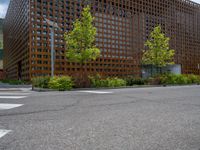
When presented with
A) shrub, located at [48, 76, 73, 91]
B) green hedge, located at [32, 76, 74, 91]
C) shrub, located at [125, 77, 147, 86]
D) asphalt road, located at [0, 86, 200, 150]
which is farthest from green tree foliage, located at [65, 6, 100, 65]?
asphalt road, located at [0, 86, 200, 150]

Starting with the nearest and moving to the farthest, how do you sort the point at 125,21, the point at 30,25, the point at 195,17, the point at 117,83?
the point at 117,83
the point at 30,25
the point at 125,21
the point at 195,17

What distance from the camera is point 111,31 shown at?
46.1 meters

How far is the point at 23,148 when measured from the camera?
7.34 ft

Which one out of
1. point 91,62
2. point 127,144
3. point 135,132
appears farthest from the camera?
point 91,62

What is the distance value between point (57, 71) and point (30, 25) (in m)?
11.1

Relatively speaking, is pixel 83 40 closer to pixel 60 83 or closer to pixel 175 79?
pixel 60 83

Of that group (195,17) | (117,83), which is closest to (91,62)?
(117,83)

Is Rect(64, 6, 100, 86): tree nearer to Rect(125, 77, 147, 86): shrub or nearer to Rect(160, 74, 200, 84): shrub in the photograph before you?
Rect(125, 77, 147, 86): shrub

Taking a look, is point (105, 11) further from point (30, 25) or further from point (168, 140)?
point (168, 140)

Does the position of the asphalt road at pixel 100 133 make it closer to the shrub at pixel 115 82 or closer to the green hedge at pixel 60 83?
the green hedge at pixel 60 83

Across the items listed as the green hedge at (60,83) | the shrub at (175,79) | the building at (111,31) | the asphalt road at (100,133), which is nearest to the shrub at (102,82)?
the green hedge at (60,83)

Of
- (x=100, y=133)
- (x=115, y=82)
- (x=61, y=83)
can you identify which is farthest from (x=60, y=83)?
(x=100, y=133)

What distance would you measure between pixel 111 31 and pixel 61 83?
115ft

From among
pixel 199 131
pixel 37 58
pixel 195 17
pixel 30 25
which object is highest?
pixel 195 17
